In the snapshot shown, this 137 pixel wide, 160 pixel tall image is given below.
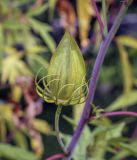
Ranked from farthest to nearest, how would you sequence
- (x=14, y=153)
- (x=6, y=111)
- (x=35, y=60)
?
(x=35, y=60), (x=6, y=111), (x=14, y=153)

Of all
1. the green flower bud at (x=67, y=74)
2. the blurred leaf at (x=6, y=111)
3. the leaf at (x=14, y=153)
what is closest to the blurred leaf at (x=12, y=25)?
the blurred leaf at (x=6, y=111)

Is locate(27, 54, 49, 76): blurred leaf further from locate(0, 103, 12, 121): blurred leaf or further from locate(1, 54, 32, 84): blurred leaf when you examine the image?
locate(0, 103, 12, 121): blurred leaf

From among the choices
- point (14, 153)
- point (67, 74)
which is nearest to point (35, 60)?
point (14, 153)

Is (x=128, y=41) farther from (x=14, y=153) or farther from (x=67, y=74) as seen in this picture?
(x=67, y=74)

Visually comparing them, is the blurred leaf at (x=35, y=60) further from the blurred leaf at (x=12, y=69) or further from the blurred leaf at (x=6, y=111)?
the blurred leaf at (x=6, y=111)

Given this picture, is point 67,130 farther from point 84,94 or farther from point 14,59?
point 84,94

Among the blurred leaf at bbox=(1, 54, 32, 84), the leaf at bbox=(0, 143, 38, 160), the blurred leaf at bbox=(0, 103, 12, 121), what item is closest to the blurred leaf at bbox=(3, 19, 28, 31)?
the blurred leaf at bbox=(1, 54, 32, 84)

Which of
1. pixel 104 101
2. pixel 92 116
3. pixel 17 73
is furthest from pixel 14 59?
pixel 104 101
